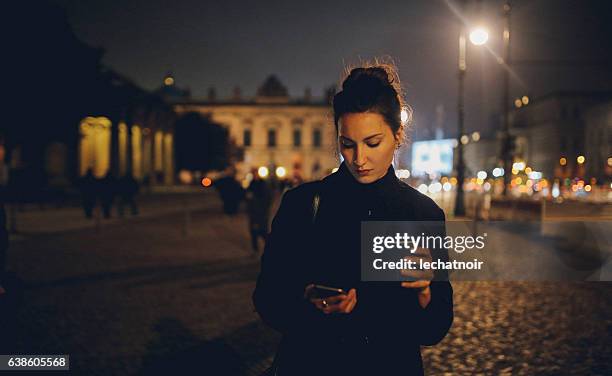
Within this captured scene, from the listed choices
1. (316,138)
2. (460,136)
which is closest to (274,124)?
(316,138)

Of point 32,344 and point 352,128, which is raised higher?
point 352,128

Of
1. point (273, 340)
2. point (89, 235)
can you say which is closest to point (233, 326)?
point (273, 340)

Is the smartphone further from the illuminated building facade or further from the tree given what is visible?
the illuminated building facade

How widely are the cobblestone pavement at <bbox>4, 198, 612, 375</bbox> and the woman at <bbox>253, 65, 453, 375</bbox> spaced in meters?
3.42

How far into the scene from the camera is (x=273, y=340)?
6.11 metres

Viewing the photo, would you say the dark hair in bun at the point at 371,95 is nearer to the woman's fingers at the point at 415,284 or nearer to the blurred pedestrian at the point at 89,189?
the woman's fingers at the point at 415,284

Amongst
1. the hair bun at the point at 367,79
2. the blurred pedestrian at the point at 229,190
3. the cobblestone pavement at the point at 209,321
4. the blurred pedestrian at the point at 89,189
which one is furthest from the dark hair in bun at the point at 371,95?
the blurred pedestrian at the point at 89,189

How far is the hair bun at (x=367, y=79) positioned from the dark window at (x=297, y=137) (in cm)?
12142

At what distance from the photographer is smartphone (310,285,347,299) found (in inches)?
63.7

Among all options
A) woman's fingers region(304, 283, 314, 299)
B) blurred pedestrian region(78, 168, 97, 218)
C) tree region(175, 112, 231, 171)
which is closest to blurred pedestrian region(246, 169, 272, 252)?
woman's fingers region(304, 283, 314, 299)

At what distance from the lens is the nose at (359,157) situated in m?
1.75

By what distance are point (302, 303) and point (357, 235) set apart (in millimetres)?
233

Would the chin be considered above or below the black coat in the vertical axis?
above

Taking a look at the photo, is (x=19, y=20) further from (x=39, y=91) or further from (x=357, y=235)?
(x=357, y=235)
